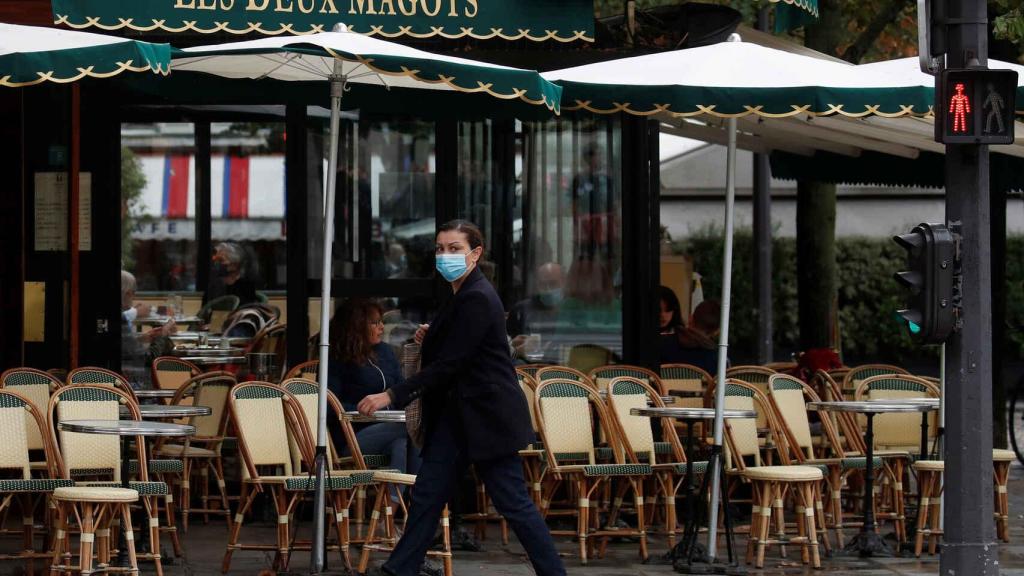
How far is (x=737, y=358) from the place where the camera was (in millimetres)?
24578

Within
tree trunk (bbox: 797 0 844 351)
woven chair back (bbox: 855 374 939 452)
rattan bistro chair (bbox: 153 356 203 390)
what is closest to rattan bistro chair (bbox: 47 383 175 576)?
rattan bistro chair (bbox: 153 356 203 390)

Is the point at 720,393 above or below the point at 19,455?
above

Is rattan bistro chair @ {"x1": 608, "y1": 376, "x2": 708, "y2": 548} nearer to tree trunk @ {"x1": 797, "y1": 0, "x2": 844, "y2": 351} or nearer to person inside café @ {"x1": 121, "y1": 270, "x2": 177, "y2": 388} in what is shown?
person inside café @ {"x1": 121, "y1": 270, "x2": 177, "y2": 388}

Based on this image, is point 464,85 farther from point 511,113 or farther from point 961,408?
point 961,408

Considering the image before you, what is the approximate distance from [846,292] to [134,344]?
47.5 feet

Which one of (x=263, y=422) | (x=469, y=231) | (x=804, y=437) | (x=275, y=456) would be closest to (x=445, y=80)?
(x=469, y=231)

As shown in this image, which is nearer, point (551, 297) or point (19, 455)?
point (19, 455)

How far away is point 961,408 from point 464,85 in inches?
113

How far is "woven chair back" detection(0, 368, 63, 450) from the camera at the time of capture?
30.8ft

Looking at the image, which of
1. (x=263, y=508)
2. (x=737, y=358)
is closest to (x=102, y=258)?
(x=263, y=508)

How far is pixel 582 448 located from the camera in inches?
379

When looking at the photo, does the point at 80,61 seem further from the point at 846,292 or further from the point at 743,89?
the point at 846,292

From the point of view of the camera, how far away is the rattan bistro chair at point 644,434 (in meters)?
9.55

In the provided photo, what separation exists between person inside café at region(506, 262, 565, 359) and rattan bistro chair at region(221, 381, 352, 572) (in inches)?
105
